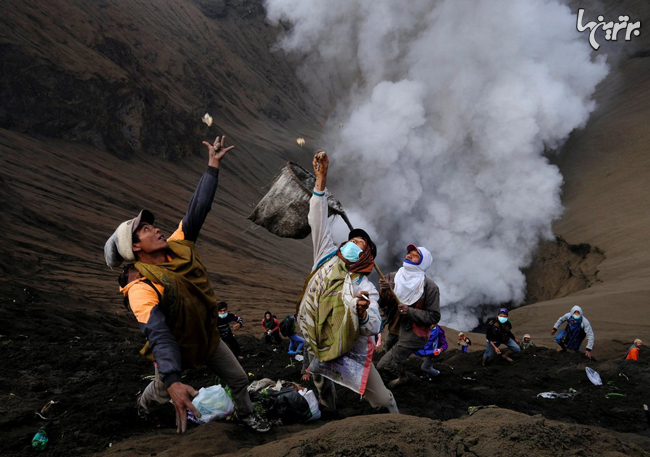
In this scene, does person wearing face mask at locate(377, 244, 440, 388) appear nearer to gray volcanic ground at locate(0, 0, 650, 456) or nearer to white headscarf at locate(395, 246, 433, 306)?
white headscarf at locate(395, 246, 433, 306)

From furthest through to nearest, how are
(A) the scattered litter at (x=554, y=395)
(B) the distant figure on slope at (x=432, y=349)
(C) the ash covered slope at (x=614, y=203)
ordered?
1. (C) the ash covered slope at (x=614, y=203)
2. (B) the distant figure on slope at (x=432, y=349)
3. (A) the scattered litter at (x=554, y=395)

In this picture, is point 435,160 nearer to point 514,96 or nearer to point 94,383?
point 514,96

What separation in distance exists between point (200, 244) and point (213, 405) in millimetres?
14049

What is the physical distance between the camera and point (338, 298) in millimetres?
2830

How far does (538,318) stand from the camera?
12734 millimetres

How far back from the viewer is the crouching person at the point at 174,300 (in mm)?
2070

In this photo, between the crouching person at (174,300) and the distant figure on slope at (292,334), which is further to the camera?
the distant figure on slope at (292,334)

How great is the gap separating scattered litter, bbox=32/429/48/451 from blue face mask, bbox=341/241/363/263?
84.7 inches

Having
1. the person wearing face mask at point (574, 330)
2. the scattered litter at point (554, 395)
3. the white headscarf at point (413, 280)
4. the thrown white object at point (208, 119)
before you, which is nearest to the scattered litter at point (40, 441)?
the white headscarf at point (413, 280)

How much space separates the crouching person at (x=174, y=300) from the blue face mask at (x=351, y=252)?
890mm

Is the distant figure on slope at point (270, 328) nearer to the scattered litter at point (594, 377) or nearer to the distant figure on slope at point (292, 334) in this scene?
the distant figure on slope at point (292, 334)

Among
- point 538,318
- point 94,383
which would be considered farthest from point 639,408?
point 538,318

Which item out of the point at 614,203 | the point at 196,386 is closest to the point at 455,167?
the point at 614,203

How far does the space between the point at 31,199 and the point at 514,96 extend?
2255 cm
